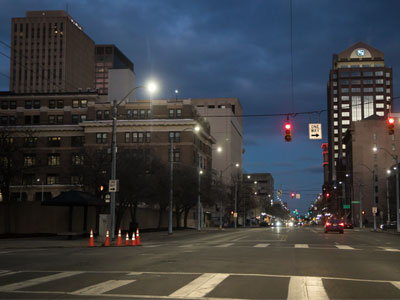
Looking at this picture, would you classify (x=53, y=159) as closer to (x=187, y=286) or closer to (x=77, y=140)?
(x=77, y=140)

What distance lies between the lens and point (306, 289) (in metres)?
11.1

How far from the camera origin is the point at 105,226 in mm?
33656

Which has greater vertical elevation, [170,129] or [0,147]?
[170,129]

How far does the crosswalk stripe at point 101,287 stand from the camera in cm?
1052

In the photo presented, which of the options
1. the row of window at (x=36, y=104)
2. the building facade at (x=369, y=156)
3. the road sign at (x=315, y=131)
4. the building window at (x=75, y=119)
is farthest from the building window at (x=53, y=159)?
the building facade at (x=369, y=156)

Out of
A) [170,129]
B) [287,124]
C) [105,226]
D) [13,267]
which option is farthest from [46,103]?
[13,267]

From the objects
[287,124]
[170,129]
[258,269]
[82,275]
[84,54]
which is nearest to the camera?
[82,275]

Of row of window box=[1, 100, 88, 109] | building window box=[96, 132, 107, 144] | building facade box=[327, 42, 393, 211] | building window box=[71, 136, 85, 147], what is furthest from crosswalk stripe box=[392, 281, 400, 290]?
building facade box=[327, 42, 393, 211]

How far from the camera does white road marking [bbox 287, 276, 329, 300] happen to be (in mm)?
10148

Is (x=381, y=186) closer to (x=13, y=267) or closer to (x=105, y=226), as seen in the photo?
(x=105, y=226)

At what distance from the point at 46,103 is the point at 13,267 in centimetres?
8235

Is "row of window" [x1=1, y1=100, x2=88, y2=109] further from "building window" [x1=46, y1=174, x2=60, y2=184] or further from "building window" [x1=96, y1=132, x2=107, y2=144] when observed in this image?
"building window" [x1=46, y1=174, x2=60, y2=184]

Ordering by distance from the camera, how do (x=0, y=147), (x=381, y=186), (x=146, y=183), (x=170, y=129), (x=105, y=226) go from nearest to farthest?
(x=105, y=226)
(x=0, y=147)
(x=146, y=183)
(x=170, y=129)
(x=381, y=186)

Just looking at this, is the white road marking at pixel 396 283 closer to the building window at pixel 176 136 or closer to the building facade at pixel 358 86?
the building window at pixel 176 136
